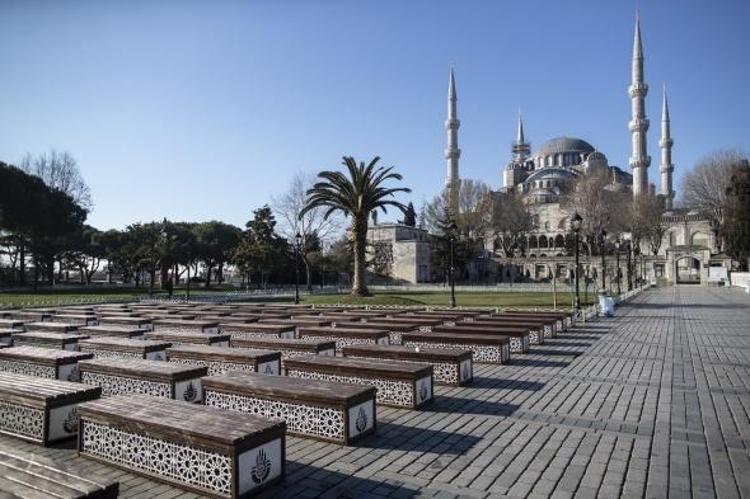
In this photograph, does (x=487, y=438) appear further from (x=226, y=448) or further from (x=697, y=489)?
(x=226, y=448)

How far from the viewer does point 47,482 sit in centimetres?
369

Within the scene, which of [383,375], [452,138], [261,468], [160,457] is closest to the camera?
[261,468]

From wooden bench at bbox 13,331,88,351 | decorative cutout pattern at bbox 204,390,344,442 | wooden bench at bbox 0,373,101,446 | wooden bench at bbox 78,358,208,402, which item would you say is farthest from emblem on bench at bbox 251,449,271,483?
wooden bench at bbox 13,331,88,351

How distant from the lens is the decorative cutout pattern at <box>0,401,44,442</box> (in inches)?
241

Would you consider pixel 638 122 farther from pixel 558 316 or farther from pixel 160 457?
pixel 160 457

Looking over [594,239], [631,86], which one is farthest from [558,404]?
[631,86]

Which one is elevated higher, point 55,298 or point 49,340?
point 49,340

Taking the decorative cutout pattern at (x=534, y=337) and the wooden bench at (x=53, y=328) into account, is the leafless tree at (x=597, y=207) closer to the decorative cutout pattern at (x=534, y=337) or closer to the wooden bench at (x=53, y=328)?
the decorative cutout pattern at (x=534, y=337)

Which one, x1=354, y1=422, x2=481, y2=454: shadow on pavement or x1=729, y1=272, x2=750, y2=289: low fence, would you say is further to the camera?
x1=729, y1=272, x2=750, y2=289: low fence

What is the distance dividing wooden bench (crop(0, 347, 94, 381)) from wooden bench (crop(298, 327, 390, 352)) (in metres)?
5.40

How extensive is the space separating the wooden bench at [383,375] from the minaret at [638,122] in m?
78.0

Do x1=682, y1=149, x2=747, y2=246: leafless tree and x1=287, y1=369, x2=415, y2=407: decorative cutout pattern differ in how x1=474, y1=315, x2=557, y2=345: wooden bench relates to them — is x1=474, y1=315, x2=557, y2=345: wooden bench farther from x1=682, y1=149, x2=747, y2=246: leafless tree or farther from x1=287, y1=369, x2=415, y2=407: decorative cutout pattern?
x1=682, y1=149, x2=747, y2=246: leafless tree

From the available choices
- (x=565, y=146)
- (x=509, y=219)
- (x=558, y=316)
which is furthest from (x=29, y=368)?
(x=565, y=146)

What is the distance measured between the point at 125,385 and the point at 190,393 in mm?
1097
